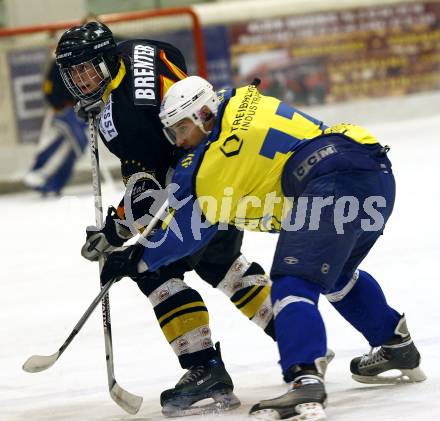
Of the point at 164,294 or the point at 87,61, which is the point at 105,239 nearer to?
the point at 164,294

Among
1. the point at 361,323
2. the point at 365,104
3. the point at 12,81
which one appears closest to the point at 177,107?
the point at 361,323

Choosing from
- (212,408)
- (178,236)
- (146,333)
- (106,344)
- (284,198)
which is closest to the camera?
(178,236)

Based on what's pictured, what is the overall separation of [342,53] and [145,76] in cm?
652

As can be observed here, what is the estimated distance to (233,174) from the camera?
3.10 metres

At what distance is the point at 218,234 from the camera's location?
3719 mm

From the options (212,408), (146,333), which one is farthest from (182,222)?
(146,333)

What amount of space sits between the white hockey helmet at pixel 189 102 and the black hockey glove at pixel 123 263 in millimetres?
357

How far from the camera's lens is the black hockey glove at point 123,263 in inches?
126

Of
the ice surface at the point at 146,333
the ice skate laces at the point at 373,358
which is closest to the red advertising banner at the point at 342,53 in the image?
the ice surface at the point at 146,333

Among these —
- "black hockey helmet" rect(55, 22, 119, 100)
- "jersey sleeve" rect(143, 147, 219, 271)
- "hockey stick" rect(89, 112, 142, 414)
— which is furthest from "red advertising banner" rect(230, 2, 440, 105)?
"jersey sleeve" rect(143, 147, 219, 271)

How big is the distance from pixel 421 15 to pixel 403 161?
2.50 metres

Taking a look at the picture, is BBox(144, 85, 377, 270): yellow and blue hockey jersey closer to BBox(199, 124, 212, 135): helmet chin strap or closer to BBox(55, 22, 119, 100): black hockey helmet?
BBox(199, 124, 212, 135): helmet chin strap

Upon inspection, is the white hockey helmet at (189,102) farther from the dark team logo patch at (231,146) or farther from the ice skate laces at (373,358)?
the ice skate laces at (373,358)

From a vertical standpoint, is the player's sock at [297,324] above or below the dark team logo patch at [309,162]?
below
